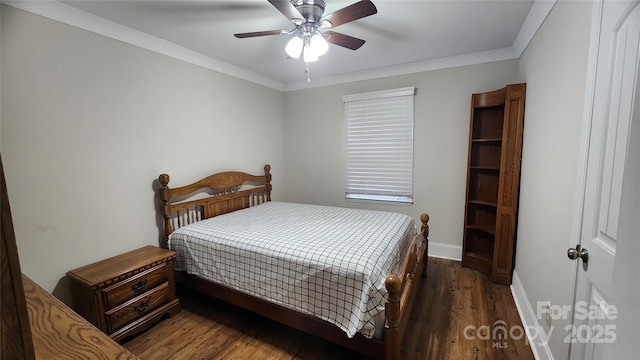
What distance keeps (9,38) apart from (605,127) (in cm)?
342

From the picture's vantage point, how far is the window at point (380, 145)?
3.45 m

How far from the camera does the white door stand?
720 mm

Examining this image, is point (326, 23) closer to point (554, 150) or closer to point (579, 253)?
point (554, 150)

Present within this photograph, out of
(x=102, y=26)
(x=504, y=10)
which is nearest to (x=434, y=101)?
(x=504, y=10)

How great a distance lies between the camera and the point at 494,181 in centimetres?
301

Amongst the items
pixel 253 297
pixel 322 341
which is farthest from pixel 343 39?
pixel 322 341

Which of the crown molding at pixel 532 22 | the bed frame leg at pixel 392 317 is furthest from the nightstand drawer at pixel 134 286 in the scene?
the crown molding at pixel 532 22

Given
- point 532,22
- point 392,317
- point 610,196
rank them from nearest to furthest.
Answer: point 610,196, point 392,317, point 532,22

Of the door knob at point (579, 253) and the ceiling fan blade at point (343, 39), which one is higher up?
the ceiling fan blade at point (343, 39)

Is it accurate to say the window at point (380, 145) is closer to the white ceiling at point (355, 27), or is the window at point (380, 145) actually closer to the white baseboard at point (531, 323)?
the white ceiling at point (355, 27)

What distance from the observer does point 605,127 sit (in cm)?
109

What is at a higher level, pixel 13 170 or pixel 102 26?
pixel 102 26

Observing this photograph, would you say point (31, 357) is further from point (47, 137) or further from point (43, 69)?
point (43, 69)

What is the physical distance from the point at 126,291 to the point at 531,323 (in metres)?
3.10
